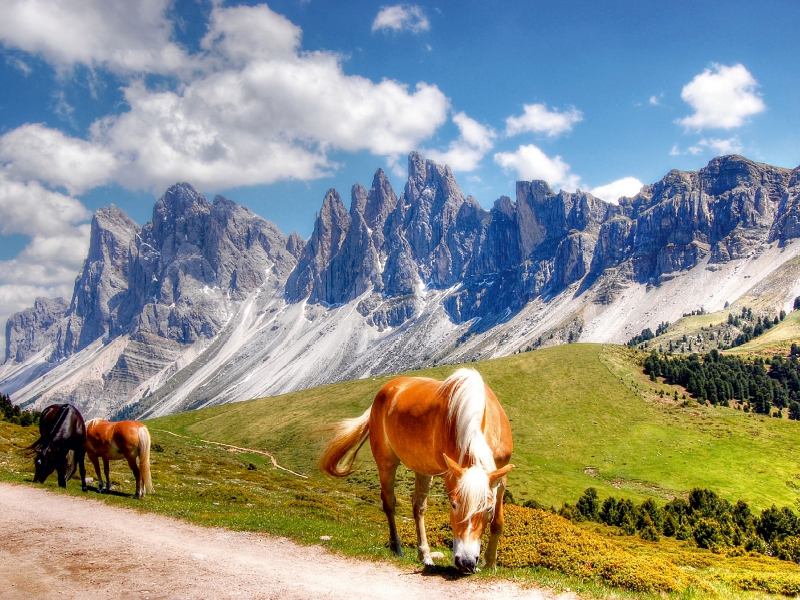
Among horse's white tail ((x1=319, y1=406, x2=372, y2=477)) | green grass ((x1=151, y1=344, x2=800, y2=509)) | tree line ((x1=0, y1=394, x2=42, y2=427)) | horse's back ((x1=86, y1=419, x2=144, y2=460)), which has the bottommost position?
green grass ((x1=151, y1=344, x2=800, y2=509))

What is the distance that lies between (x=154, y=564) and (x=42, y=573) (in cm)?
237

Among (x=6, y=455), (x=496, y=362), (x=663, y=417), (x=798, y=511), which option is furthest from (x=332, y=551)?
(x=496, y=362)

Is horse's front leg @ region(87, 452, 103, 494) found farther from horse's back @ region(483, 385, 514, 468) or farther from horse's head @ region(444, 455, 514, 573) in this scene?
horse's back @ region(483, 385, 514, 468)

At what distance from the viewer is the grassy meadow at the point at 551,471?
13.9m

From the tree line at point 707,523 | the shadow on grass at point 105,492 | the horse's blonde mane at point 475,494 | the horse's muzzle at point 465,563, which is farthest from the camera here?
the tree line at point 707,523

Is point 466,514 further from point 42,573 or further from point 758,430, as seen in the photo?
point 758,430

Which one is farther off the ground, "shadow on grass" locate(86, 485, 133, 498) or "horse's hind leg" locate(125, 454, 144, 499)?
"horse's hind leg" locate(125, 454, 144, 499)

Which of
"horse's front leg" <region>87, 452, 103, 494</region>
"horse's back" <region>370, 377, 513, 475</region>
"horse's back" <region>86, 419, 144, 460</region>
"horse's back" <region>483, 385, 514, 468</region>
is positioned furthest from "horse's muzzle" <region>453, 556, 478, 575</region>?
"horse's front leg" <region>87, 452, 103, 494</region>

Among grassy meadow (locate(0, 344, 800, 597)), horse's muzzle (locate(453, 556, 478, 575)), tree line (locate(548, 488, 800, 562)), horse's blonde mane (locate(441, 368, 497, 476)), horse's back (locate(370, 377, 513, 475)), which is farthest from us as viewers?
tree line (locate(548, 488, 800, 562))

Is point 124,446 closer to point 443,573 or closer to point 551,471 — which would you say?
point 443,573

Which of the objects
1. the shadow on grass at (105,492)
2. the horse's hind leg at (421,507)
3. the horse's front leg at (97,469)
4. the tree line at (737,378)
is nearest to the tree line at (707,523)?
the horse's hind leg at (421,507)

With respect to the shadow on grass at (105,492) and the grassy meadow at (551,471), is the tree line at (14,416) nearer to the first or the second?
the grassy meadow at (551,471)

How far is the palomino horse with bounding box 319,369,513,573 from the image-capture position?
339 inches

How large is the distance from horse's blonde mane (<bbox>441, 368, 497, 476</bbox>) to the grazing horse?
23.0m
